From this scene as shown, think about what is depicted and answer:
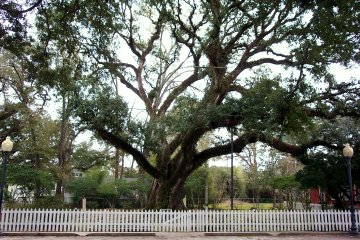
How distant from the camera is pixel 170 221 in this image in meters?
13.4

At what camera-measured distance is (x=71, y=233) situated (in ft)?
41.8

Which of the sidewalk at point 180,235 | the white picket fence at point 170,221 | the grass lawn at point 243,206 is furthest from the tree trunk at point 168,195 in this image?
the grass lawn at point 243,206

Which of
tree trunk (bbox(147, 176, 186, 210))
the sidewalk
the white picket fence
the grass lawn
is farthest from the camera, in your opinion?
the grass lawn

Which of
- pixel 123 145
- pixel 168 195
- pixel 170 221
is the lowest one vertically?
pixel 170 221

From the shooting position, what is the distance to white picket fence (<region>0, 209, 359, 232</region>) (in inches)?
511

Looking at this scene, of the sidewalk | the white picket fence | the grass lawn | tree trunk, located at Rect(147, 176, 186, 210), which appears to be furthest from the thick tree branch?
the grass lawn

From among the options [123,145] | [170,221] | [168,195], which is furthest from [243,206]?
[170,221]

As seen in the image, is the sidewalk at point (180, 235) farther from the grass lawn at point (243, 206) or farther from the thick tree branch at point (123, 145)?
the grass lawn at point (243, 206)

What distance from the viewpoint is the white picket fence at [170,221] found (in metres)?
13.0

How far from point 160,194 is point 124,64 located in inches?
325

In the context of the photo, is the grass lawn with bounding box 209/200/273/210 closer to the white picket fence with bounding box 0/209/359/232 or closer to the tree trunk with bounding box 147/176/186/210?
the tree trunk with bounding box 147/176/186/210

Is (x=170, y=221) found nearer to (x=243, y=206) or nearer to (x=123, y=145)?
(x=123, y=145)

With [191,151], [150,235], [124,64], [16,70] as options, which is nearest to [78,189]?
[16,70]

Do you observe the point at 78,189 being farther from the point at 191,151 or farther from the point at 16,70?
the point at 191,151
